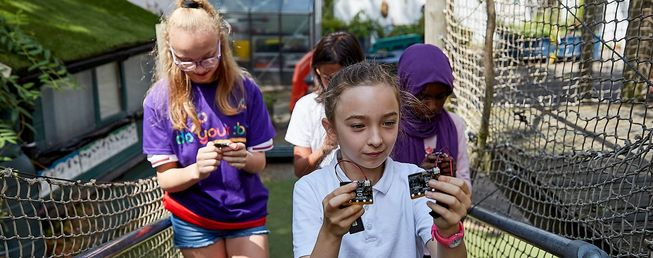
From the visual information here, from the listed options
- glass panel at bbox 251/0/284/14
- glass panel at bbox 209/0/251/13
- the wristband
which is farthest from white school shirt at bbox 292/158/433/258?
glass panel at bbox 209/0/251/13

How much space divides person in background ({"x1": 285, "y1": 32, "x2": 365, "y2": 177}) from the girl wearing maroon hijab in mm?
284

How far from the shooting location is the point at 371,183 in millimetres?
1503

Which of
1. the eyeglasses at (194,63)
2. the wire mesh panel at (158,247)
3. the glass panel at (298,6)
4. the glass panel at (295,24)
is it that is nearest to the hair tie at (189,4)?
the eyeglasses at (194,63)

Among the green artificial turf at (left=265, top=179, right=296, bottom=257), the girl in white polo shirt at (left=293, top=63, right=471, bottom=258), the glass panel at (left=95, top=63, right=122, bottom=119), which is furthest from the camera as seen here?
the glass panel at (left=95, top=63, right=122, bottom=119)

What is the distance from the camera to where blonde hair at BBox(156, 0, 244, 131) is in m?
2.22

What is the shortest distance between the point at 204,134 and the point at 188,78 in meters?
0.21

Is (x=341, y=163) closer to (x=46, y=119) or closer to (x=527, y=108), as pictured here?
(x=527, y=108)

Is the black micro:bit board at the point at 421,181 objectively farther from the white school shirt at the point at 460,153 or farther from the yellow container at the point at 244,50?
the yellow container at the point at 244,50

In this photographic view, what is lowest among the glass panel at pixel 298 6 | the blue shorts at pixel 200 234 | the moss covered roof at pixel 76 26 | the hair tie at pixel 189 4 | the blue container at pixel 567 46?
the glass panel at pixel 298 6

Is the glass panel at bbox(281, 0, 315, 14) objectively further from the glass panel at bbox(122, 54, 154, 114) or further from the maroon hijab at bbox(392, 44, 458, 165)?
the maroon hijab at bbox(392, 44, 458, 165)

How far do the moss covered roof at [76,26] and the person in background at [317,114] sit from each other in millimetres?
2657

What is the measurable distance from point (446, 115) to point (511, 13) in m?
2.04

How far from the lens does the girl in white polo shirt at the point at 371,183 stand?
154 centimetres

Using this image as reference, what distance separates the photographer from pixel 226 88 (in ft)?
7.54
